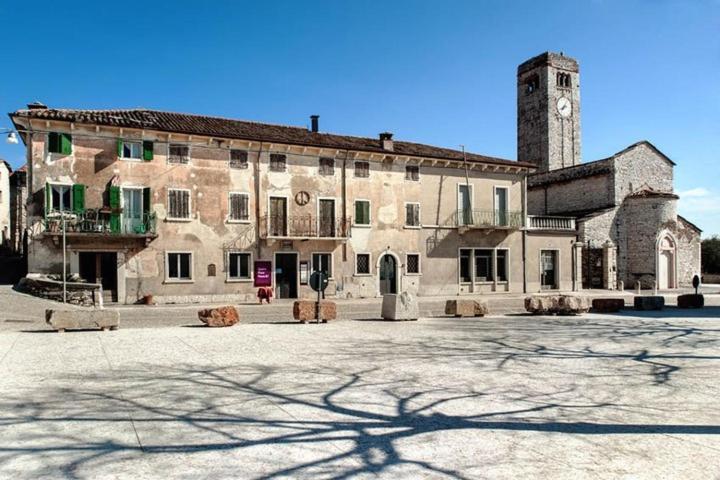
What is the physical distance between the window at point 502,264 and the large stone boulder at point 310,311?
713 inches

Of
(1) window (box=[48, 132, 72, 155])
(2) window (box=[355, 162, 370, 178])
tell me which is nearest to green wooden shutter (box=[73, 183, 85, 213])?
(1) window (box=[48, 132, 72, 155])

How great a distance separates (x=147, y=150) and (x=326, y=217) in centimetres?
886

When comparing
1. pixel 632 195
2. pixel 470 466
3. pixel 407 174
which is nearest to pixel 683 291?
pixel 632 195

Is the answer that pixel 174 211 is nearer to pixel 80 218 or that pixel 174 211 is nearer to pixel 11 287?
pixel 80 218

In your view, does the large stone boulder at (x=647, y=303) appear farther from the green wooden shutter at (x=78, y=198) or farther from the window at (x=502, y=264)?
the green wooden shutter at (x=78, y=198)

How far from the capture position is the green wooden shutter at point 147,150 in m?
23.5

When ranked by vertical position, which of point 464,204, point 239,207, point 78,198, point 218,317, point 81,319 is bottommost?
point 218,317

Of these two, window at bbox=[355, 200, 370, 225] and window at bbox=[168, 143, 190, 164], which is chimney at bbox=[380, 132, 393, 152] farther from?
window at bbox=[168, 143, 190, 164]

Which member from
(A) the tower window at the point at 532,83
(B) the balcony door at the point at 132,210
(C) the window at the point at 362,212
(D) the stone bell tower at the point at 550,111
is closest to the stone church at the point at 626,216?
(D) the stone bell tower at the point at 550,111

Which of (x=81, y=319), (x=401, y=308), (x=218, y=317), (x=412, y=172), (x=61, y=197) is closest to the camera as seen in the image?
(x=81, y=319)

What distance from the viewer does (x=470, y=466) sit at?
4.41 m

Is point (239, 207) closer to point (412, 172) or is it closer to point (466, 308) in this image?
point (412, 172)

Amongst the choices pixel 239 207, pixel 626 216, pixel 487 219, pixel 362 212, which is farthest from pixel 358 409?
pixel 626 216

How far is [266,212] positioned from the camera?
85.0 feet
